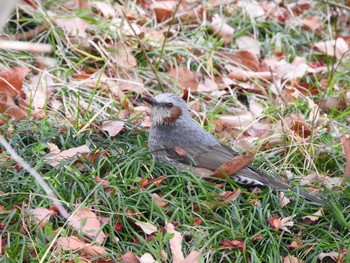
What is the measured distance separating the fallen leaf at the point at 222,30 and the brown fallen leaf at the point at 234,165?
9.87ft

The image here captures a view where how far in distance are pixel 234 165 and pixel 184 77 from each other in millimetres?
2120

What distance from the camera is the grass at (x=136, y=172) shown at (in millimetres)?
4531

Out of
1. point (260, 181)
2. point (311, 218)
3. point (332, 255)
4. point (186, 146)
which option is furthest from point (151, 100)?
point (332, 255)

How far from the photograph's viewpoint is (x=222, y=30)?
801cm

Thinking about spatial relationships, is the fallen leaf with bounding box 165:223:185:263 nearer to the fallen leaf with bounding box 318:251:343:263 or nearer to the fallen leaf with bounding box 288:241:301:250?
the fallen leaf with bounding box 288:241:301:250

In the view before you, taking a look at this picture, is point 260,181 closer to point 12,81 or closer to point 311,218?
point 311,218

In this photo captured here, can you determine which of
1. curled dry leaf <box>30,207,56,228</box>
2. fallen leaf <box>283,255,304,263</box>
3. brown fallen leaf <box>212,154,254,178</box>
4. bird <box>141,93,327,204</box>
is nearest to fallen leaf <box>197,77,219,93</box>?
bird <box>141,93,327,204</box>

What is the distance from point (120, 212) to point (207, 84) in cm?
283

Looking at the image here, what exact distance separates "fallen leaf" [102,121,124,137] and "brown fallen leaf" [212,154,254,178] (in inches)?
37.4

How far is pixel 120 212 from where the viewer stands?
15.3 feet

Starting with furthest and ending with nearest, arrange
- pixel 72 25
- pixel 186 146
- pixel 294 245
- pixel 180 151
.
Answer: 1. pixel 72 25
2. pixel 186 146
3. pixel 180 151
4. pixel 294 245

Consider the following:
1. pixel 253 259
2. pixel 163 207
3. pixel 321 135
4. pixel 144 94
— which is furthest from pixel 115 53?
pixel 253 259

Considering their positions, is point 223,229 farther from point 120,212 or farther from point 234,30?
point 234,30

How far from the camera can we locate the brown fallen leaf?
5176 millimetres
